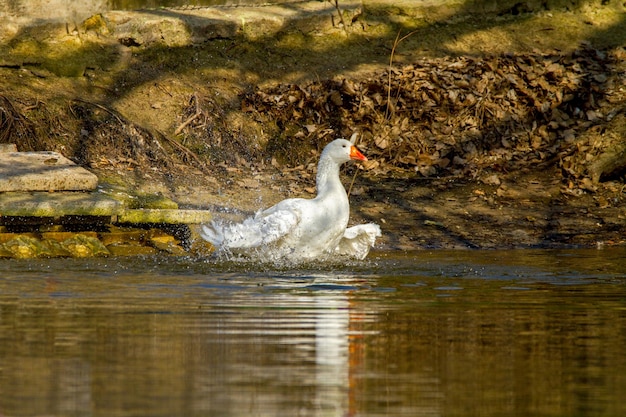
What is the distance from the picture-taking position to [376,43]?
68.7ft

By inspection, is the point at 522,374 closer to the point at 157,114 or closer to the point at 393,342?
the point at 393,342

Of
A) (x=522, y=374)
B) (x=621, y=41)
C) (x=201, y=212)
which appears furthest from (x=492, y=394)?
(x=621, y=41)

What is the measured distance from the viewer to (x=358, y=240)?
482 inches

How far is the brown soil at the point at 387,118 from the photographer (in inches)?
635

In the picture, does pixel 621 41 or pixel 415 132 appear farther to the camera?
pixel 621 41

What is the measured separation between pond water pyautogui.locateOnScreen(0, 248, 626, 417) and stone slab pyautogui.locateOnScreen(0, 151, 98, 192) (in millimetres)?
2011

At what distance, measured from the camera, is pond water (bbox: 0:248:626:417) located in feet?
16.6

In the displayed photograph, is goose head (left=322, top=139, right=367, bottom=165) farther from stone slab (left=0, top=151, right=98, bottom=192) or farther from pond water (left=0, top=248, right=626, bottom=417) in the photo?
stone slab (left=0, top=151, right=98, bottom=192)

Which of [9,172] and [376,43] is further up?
[376,43]

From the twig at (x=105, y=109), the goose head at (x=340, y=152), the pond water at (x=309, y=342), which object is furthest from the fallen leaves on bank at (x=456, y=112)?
the pond water at (x=309, y=342)

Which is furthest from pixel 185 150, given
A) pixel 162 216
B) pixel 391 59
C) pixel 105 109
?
pixel 162 216

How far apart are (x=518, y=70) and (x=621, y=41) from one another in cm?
246

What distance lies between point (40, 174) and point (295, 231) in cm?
313

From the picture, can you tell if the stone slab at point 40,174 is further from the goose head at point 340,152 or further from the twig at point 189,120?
the twig at point 189,120
